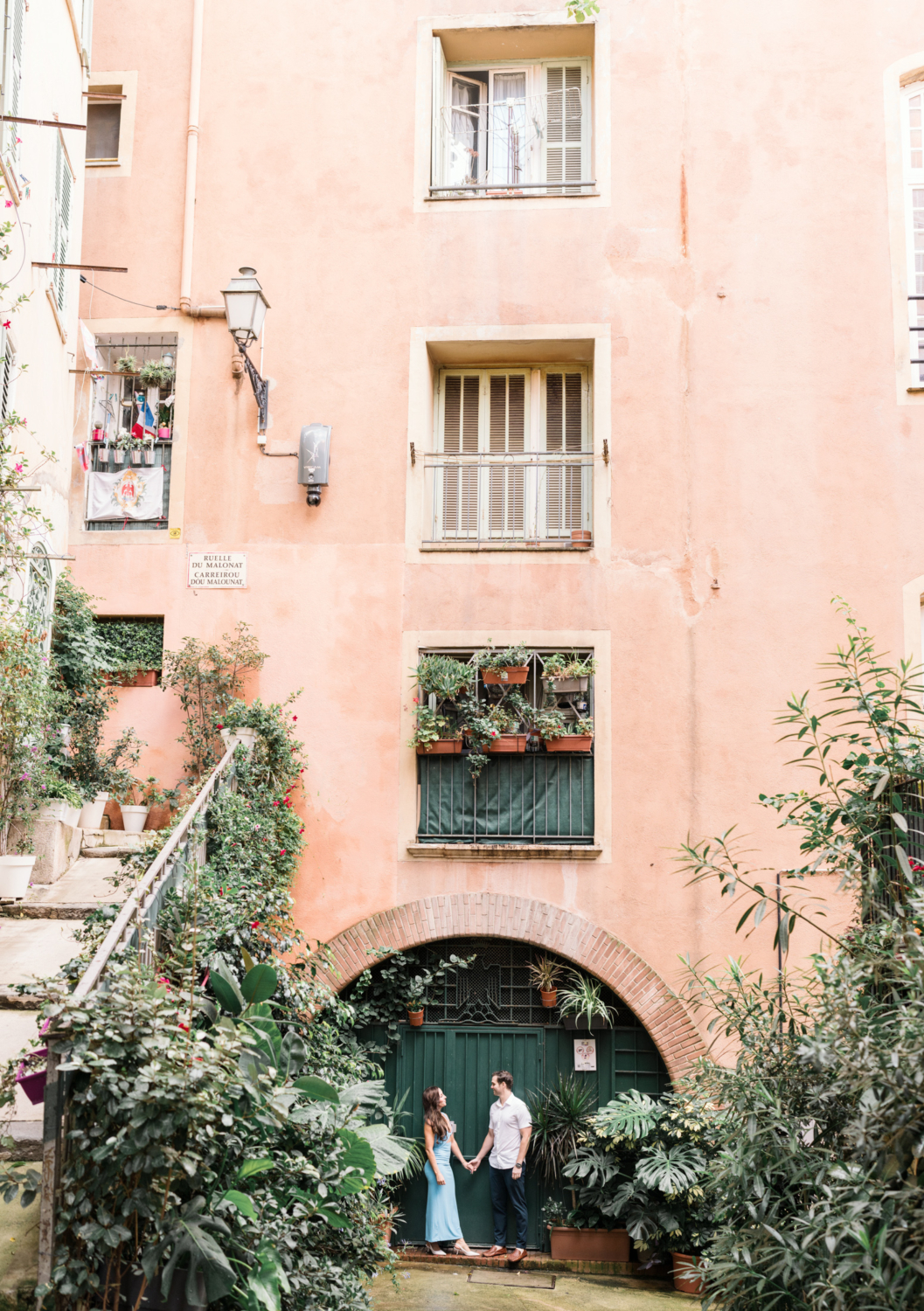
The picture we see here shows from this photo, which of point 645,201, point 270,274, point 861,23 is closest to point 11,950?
point 270,274

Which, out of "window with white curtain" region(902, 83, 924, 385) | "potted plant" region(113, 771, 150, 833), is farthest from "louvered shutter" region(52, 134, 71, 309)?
"window with white curtain" region(902, 83, 924, 385)

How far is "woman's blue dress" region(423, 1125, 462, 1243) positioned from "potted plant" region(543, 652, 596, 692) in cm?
343

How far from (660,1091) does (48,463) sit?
662 cm

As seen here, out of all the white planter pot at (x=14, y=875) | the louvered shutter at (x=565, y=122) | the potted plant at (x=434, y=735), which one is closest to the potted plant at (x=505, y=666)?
the potted plant at (x=434, y=735)

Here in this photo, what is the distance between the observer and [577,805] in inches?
395

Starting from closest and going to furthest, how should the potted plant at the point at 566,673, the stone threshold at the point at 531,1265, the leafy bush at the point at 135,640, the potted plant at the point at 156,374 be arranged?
1. the stone threshold at the point at 531,1265
2. the potted plant at the point at 566,673
3. the leafy bush at the point at 135,640
4. the potted plant at the point at 156,374

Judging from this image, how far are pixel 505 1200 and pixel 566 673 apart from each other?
12.9 ft

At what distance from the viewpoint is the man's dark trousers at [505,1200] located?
9.45 metres

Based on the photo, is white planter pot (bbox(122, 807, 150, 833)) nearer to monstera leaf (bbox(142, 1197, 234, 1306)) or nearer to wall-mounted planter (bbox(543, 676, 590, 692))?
wall-mounted planter (bbox(543, 676, 590, 692))

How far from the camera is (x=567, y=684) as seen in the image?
10039 mm

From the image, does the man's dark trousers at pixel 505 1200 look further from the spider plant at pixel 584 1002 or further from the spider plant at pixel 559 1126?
the spider plant at pixel 584 1002

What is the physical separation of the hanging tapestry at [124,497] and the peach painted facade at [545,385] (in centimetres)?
15

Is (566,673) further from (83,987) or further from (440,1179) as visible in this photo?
(83,987)

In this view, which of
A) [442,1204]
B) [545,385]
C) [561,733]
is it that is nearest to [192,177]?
[545,385]
